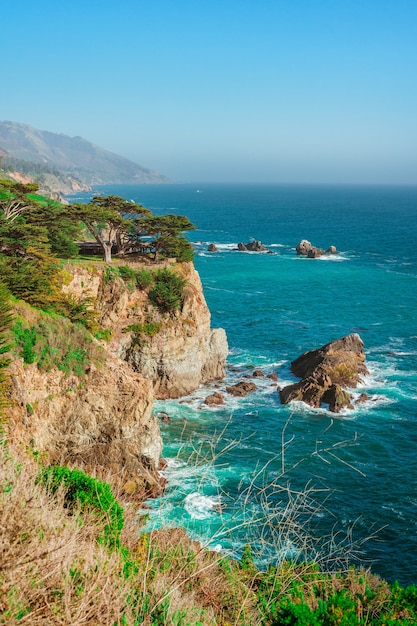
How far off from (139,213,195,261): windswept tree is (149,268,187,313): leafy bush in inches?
197

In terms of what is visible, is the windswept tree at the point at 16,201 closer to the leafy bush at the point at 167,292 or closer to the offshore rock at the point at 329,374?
the leafy bush at the point at 167,292

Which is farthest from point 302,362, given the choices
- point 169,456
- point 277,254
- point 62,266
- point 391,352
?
point 277,254

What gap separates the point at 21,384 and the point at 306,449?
18.8m

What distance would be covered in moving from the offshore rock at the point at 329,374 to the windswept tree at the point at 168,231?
1566cm

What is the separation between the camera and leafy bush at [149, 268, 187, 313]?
44.8 metres

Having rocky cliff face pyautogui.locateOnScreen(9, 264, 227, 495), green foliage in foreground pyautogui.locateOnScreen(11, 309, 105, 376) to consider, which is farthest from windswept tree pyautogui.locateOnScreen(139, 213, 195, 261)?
green foliage in foreground pyautogui.locateOnScreen(11, 309, 105, 376)

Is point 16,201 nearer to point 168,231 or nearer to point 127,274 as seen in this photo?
point 127,274

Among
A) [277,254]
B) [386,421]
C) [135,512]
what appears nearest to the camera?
[135,512]

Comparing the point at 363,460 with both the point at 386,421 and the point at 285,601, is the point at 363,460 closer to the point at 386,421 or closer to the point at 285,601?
the point at 386,421

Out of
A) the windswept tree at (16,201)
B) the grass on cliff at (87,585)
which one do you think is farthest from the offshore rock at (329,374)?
the grass on cliff at (87,585)

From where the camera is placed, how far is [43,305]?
1368 inches

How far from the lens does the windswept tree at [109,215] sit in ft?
145

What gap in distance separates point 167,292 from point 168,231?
27.2 ft

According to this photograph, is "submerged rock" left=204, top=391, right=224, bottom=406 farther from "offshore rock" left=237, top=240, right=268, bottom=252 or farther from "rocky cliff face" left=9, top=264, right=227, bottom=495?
"offshore rock" left=237, top=240, right=268, bottom=252
